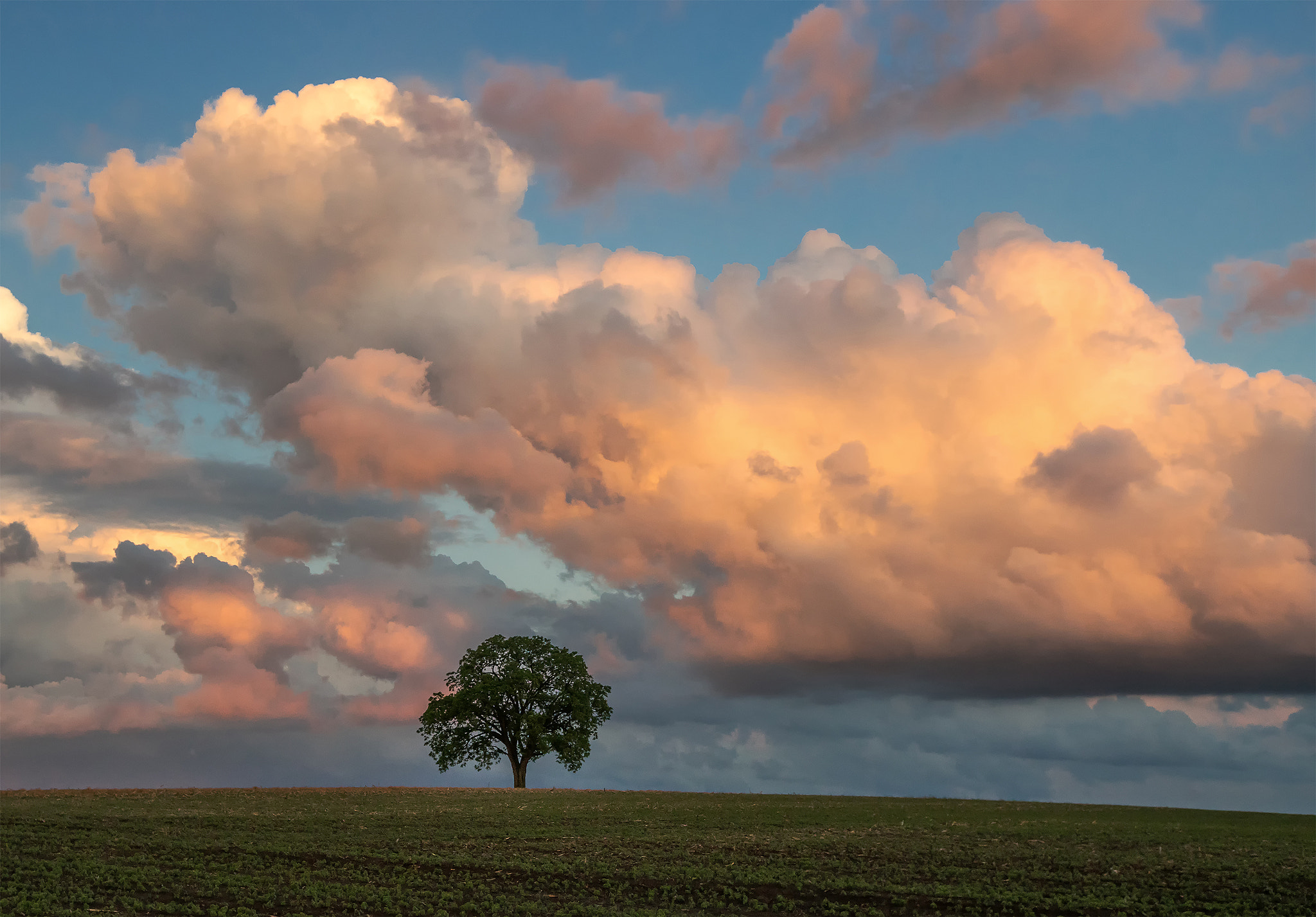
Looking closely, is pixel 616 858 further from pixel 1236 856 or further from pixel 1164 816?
pixel 1164 816

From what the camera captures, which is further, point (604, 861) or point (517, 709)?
point (517, 709)

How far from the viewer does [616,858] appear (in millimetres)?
42406

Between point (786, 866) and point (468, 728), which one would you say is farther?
point (468, 728)

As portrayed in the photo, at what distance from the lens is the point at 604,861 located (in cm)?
4150

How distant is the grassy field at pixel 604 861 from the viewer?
32.6 m

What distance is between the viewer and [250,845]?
4309 cm

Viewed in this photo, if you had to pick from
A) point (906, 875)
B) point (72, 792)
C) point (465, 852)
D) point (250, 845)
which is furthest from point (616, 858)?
point (72, 792)

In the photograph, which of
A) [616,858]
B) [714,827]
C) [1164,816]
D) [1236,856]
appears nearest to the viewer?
[616,858]

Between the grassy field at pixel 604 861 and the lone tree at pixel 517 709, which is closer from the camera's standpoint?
the grassy field at pixel 604 861

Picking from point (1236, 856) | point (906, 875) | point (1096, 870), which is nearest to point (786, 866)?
point (906, 875)

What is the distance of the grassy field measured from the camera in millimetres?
32562

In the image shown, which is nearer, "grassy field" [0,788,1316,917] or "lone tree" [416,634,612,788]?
"grassy field" [0,788,1316,917]

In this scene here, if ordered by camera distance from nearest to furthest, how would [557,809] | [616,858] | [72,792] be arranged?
[616,858] → [557,809] → [72,792]

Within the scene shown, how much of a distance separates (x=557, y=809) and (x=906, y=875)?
31304mm
